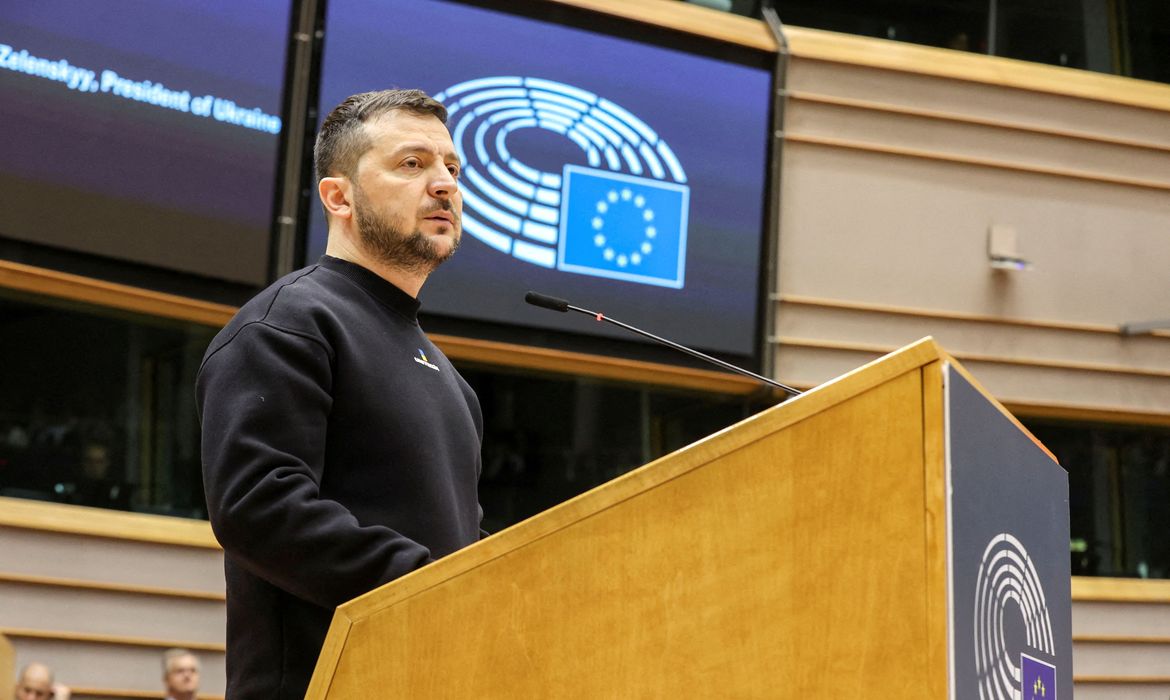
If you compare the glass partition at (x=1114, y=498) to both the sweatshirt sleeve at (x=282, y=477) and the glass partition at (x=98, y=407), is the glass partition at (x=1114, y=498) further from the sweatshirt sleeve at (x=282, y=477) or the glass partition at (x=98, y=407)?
the sweatshirt sleeve at (x=282, y=477)

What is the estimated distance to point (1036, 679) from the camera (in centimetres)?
129

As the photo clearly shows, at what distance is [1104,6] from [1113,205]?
118 centimetres

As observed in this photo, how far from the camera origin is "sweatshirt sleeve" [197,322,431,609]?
1264 mm

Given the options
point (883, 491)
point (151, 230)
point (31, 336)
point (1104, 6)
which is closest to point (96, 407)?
point (31, 336)

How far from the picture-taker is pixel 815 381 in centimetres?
720

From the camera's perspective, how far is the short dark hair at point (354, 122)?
66.2 inches

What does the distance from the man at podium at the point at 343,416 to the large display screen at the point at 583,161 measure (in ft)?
14.2

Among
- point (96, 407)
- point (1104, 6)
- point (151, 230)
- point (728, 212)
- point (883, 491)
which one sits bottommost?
point (883, 491)

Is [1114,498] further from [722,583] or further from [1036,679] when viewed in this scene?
[722,583]

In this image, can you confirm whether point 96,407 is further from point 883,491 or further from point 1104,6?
point 1104,6

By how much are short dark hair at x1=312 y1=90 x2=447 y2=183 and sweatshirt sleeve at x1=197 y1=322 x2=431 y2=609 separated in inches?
13.1

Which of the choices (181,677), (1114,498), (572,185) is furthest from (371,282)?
A: (1114,498)

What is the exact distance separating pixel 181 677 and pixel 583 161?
9.68 ft

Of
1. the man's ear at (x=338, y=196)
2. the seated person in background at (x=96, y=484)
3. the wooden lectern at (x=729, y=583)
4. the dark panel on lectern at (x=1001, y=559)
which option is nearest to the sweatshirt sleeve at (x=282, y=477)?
the wooden lectern at (x=729, y=583)
